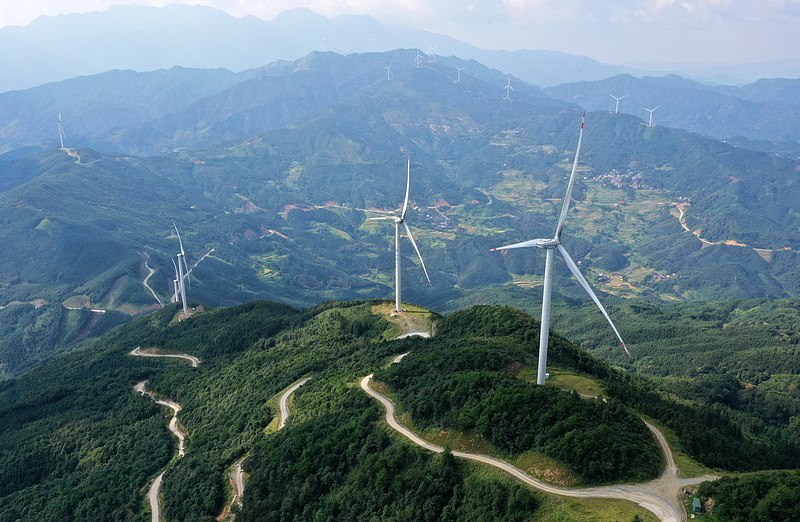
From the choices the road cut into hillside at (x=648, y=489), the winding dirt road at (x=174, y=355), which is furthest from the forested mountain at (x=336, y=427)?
the winding dirt road at (x=174, y=355)

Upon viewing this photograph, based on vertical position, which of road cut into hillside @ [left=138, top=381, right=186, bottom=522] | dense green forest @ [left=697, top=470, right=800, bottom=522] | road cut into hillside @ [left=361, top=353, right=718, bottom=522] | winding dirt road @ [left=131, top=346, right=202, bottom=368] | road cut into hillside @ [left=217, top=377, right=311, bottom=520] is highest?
dense green forest @ [left=697, top=470, right=800, bottom=522]

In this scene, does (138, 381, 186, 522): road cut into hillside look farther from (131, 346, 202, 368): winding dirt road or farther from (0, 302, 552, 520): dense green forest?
(131, 346, 202, 368): winding dirt road

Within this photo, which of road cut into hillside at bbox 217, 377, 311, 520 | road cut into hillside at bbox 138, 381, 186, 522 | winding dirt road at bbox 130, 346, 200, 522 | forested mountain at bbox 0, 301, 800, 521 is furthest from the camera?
winding dirt road at bbox 130, 346, 200, 522

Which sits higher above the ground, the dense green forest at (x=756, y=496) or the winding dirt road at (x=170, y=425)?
the dense green forest at (x=756, y=496)

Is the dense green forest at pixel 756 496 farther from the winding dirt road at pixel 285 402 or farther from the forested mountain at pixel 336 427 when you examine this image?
the winding dirt road at pixel 285 402

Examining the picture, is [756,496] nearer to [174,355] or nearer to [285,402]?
[285,402]

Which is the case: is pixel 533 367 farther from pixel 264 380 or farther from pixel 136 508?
pixel 136 508

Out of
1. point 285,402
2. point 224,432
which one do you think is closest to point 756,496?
point 285,402

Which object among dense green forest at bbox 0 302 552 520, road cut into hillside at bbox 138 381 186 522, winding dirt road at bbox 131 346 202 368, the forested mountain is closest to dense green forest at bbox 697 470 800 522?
A: the forested mountain
